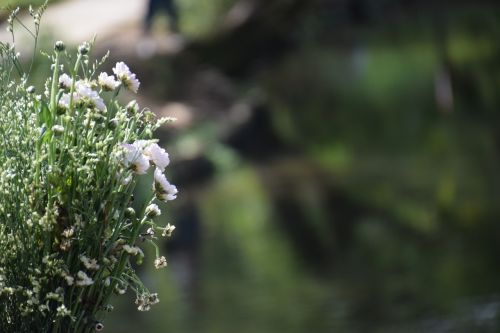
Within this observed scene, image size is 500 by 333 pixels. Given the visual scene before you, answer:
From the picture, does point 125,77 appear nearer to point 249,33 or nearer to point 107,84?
point 107,84

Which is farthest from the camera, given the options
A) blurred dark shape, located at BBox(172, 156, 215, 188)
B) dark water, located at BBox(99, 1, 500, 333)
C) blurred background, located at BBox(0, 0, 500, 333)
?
blurred dark shape, located at BBox(172, 156, 215, 188)

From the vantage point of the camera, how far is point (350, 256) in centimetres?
1020

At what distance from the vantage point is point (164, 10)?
17.0 metres

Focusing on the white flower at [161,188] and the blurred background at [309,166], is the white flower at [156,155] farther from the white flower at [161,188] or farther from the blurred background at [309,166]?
the blurred background at [309,166]

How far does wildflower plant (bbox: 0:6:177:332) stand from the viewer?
1793mm

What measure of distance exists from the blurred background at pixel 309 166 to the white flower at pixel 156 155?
249 inches

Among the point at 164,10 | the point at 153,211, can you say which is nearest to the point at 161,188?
the point at 153,211

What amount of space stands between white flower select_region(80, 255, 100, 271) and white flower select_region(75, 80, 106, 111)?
0.24 m

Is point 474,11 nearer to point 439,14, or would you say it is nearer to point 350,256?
point 439,14

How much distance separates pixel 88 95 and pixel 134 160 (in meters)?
0.13

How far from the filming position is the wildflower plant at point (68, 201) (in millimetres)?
1793

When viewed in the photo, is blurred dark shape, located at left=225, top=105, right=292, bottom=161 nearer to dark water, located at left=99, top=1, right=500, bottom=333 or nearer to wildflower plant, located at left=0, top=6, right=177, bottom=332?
dark water, located at left=99, top=1, right=500, bottom=333

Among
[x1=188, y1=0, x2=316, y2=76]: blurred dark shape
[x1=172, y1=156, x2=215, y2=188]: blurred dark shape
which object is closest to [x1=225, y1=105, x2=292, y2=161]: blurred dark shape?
[x1=172, y1=156, x2=215, y2=188]: blurred dark shape

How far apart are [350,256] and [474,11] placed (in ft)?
55.8
